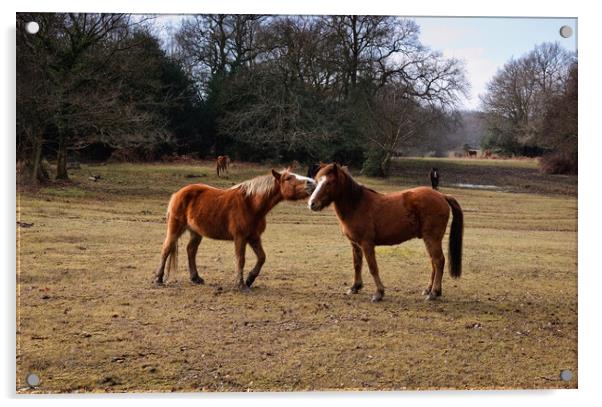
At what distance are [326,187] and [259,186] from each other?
540 millimetres

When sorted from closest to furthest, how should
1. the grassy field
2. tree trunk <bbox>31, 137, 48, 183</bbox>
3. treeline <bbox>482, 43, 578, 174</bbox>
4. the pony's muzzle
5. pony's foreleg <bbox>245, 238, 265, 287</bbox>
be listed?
the grassy field
the pony's muzzle
tree trunk <bbox>31, 137, 48, 183</bbox>
pony's foreleg <bbox>245, 238, 265, 287</bbox>
treeline <bbox>482, 43, 578, 174</bbox>

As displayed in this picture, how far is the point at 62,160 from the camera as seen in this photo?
448cm

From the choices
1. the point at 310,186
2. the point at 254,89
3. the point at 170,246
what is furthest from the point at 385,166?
the point at 170,246

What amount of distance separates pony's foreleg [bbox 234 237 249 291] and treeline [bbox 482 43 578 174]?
2.14 meters

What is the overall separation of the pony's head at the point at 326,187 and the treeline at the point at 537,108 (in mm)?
1450

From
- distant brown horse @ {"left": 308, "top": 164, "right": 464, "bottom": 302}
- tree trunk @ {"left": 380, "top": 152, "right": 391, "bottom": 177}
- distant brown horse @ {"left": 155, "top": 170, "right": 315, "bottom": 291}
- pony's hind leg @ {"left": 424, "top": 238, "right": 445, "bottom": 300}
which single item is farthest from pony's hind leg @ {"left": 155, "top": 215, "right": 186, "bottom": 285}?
pony's hind leg @ {"left": 424, "top": 238, "right": 445, "bottom": 300}

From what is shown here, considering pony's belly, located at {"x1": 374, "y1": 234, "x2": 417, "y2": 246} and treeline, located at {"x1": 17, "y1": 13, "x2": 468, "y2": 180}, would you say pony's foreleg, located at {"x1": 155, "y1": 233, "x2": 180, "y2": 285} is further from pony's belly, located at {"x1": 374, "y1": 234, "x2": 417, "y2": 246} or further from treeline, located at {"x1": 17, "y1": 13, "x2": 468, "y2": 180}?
pony's belly, located at {"x1": 374, "y1": 234, "x2": 417, "y2": 246}

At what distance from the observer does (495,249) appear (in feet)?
15.3

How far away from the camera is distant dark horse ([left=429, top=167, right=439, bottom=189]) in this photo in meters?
4.62

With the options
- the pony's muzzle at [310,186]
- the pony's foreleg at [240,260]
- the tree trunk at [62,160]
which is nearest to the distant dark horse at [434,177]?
the pony's muzzle at [310,186]

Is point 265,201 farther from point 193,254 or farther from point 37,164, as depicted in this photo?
point 37,164

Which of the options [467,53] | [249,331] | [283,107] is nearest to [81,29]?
[283,107]

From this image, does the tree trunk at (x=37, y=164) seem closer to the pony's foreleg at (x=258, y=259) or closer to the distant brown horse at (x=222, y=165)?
the distant brown horse at (x=222, y=165)

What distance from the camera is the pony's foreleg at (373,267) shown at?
4273mm
